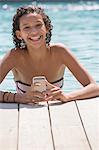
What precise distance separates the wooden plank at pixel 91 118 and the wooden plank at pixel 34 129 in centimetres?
20

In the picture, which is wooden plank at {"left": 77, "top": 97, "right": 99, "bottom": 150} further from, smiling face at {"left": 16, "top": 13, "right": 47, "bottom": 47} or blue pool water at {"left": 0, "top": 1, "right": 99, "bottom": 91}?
blue pool water at {"left": 0, "top": 1, "right": 99, "bottom": 91}

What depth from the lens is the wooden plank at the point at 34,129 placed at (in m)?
2.06

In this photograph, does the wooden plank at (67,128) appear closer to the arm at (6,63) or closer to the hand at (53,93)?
the hand at (53,93)

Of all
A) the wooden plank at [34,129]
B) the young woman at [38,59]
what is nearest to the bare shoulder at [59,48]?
the young woman at [38,59]

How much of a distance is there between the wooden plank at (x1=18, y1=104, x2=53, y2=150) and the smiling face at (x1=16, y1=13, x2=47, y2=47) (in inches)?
18.9

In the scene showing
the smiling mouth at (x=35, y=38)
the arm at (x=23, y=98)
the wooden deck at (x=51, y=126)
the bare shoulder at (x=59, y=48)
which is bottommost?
the arm at (x=23, y=98)

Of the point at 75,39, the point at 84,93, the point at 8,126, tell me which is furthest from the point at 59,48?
the point at 75,39

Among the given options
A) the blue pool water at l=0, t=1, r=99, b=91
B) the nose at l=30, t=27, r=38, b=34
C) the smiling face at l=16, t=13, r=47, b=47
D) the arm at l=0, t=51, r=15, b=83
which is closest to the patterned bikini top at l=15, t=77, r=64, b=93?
the arm at l=0, t=51, r=15, b=83

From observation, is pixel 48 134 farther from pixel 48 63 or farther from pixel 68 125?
pixel 48 63

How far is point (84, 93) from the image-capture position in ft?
9.07

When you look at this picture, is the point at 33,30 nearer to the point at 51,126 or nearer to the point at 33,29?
the point at 33,29

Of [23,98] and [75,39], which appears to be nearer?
[23,98]

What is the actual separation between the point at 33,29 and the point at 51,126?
2.61ft

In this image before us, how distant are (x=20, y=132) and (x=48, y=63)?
1003mm
